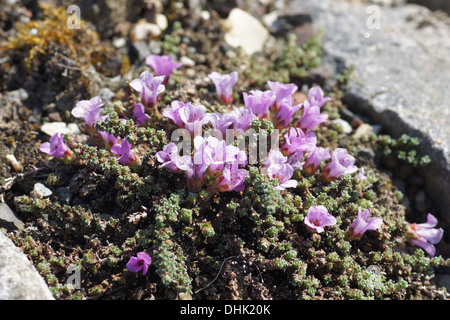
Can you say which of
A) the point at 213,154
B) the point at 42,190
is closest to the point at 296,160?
the point at 213,154

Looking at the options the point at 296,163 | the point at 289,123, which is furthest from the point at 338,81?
the point at 296,163

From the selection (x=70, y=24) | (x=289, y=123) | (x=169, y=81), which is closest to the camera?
(x=289, y=123)

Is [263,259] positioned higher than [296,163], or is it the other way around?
[296,163]

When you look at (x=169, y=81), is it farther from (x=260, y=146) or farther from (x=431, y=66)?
(x=431, y=66)

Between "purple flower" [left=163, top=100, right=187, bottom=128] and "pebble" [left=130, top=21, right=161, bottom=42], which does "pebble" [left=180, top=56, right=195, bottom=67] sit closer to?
"pebble" [left=130, top=21, right=161, bottom=42]

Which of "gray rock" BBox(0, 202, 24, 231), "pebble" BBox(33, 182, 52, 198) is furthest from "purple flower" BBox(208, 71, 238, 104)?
"gray rock" BBox(0, 202, 24, 231)

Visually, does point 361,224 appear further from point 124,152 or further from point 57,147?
point 57,147

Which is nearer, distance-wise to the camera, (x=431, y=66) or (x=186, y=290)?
(x=186, y=290)
